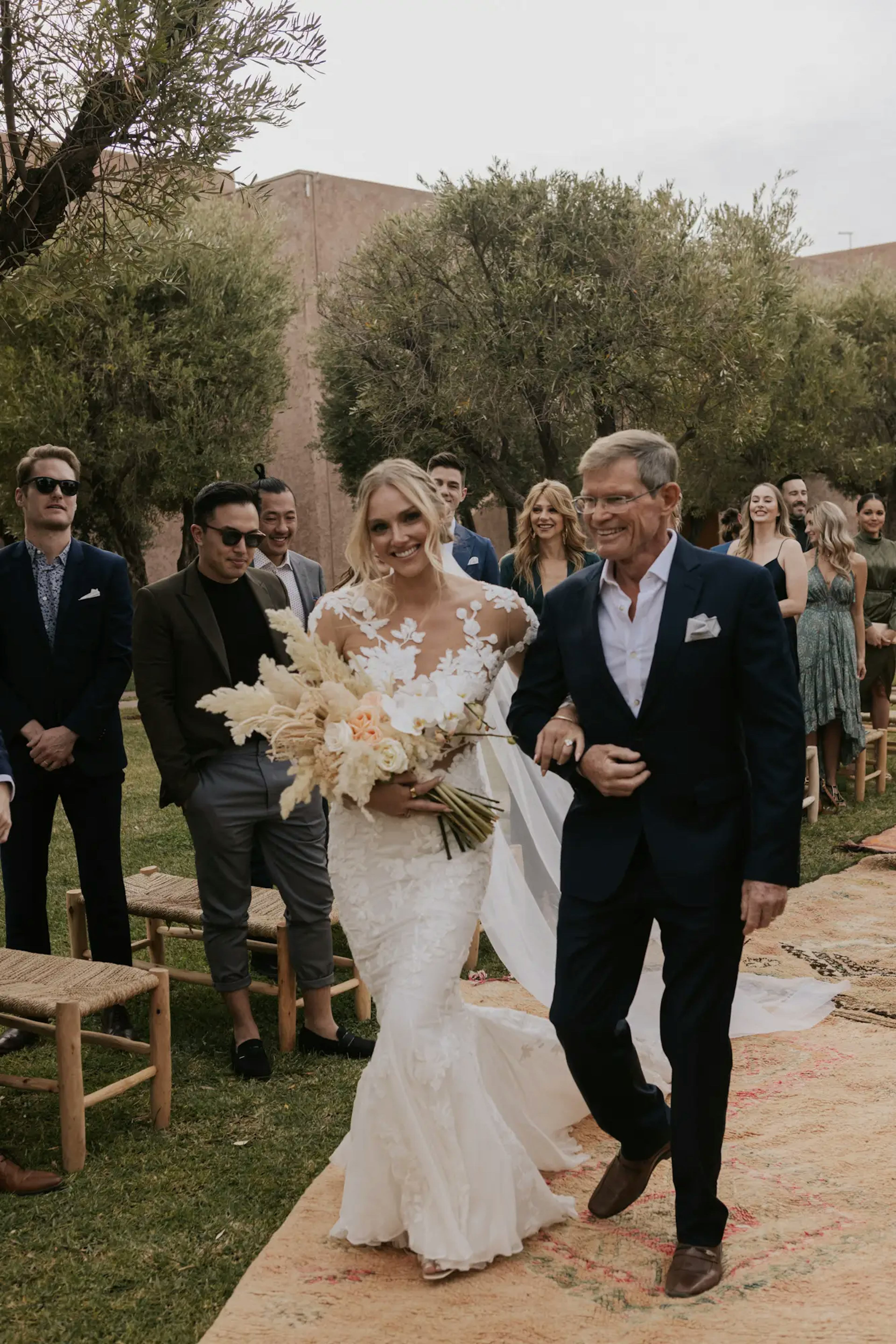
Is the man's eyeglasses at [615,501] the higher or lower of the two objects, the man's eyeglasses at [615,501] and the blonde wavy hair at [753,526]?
the higher

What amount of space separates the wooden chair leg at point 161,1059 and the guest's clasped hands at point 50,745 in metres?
1.16

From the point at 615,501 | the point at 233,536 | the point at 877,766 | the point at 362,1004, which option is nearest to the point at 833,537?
the point at 877,766

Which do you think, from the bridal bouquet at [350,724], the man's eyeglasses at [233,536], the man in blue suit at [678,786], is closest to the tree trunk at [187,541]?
the man's eyeglasses at [233,536]

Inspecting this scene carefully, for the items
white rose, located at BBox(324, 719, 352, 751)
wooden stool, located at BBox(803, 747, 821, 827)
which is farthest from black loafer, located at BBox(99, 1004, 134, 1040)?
wooden stool, located at BBox(803, 747, 821, 827)

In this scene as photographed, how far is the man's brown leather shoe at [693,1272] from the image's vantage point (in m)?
3.37

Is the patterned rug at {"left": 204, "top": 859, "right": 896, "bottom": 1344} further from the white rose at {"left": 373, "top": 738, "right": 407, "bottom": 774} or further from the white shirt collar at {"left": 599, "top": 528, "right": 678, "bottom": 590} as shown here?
the white shirt collar at {"left": 599, "top": 528, "right": 678, "bottom": 590}

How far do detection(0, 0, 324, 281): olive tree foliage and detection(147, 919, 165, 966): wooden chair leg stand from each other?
3.85m

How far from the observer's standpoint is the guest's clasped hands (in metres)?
5.37

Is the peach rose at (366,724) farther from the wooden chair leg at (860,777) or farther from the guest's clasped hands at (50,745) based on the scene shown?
the wooden chair leg at (860,777)

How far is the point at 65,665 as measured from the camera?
5.55 metres

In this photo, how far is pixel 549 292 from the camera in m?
21.1

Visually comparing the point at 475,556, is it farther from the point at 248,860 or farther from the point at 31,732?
the point at 31,732

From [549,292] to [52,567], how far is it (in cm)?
1692

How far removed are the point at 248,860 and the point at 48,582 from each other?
5.11 feet
